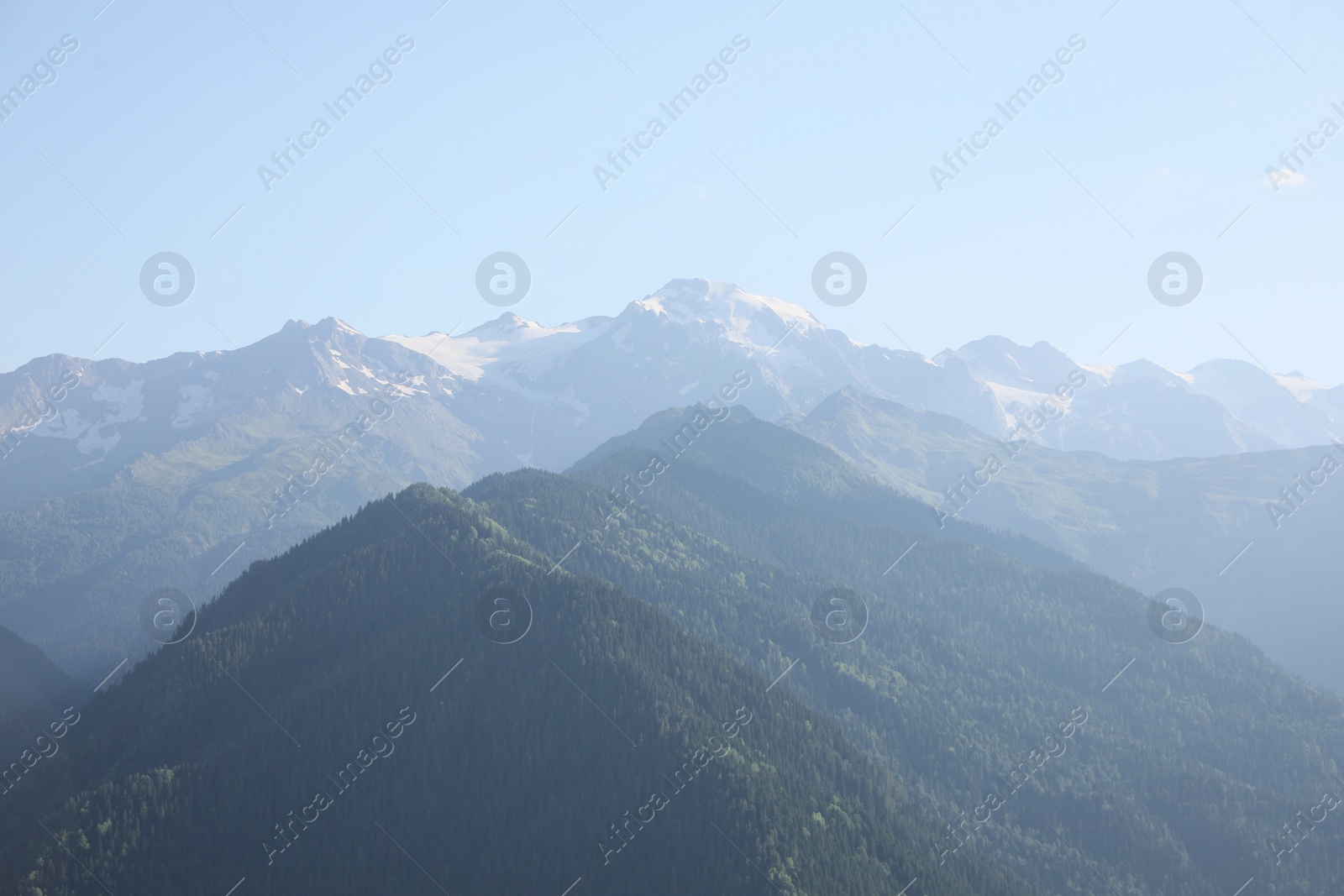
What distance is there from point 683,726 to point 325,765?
54799 millimetres

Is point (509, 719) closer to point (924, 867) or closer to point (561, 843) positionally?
point (561, 843)

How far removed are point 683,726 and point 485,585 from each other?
46.8 m

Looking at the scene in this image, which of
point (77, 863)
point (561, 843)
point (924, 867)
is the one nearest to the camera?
point (77, 863)

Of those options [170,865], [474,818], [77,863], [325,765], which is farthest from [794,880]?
[77,863]

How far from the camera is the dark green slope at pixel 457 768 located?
142m

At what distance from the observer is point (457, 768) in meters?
159

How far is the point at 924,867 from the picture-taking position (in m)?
157

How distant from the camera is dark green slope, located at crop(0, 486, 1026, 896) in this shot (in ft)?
466

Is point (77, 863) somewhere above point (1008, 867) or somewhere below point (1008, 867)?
below

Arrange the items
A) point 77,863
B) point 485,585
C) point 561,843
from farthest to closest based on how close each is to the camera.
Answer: point 485,585
point 561,843
point 77,863

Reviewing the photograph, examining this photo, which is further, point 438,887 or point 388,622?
point 388,622

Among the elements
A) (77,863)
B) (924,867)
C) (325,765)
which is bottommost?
(77,863)

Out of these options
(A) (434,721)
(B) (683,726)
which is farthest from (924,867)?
(A) (434,721)

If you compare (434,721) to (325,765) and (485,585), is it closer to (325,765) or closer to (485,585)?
(325,765)
